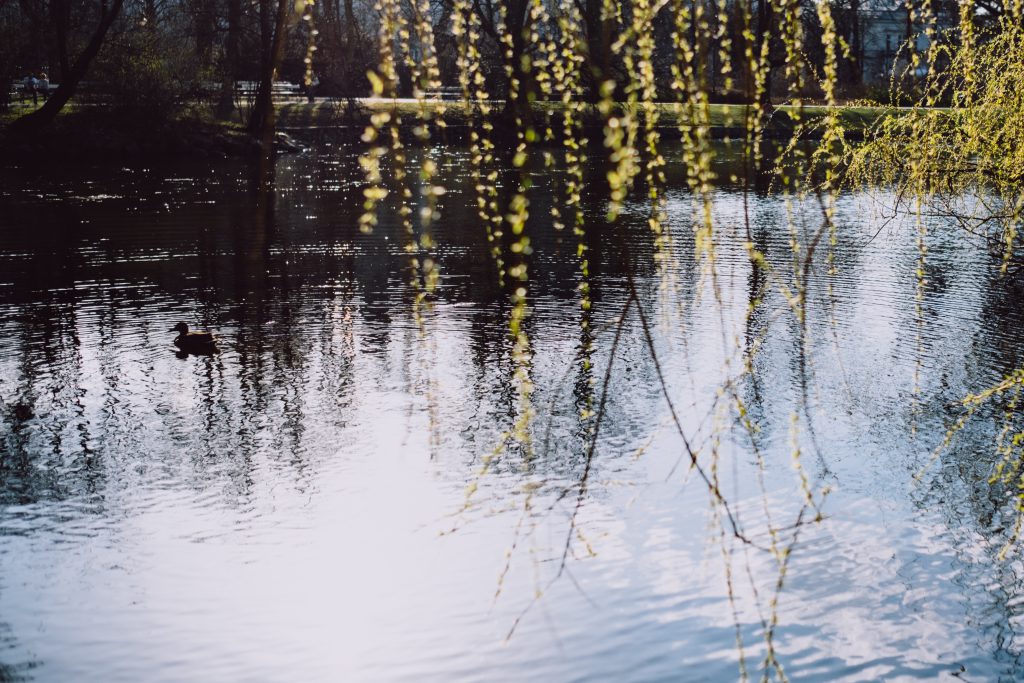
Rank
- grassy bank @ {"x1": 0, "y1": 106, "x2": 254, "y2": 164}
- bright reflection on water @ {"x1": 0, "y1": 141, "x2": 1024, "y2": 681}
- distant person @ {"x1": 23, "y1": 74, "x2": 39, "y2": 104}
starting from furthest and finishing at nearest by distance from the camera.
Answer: distant person @ {"x1": 23, "y1": 74, "x2": 39, "y2": 104}
grassy bank @ {"x1": 0, "y1": 106, "x2": 254, "y2": 164}
bright reflection on water @ {"x1": 0, "y1": 141, "x2": 1024, "y2": 681}

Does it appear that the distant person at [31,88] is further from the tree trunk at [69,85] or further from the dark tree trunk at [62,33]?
the tree trunk at [69,85]

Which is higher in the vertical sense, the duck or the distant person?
the distant person

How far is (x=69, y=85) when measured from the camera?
106 feet

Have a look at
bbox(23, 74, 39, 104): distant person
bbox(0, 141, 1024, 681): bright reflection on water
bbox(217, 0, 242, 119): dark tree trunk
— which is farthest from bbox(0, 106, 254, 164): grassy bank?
bbox(0, 141, 1024, 681): bright reflection on water

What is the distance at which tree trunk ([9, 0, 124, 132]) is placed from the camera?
31.2 meters

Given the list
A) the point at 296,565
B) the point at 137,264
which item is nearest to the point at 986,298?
the point at 296,565

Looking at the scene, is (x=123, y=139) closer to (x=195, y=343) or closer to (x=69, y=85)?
(x=69, y=85)

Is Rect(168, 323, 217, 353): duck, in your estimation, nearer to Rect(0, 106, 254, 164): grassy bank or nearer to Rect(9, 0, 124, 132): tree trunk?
Rect(9, 0, 124, 132): tree trunk

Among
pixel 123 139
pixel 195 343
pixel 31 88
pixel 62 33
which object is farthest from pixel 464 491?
pixel 31 88

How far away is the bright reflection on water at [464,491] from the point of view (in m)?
5.68

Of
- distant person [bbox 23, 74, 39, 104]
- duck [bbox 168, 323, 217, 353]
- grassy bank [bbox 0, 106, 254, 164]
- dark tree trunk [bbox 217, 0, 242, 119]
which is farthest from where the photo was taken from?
distant person [bbox 23, 74, 39, 104]

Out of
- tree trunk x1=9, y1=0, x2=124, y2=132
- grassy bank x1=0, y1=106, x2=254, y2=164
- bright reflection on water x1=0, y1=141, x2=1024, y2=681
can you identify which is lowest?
bright reflection on water x1=0, y1=141, x2=1024, y2=681

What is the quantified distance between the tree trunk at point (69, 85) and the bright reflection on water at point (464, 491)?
1974cm

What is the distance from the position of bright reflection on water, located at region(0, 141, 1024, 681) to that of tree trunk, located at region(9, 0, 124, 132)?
64.8 feet
